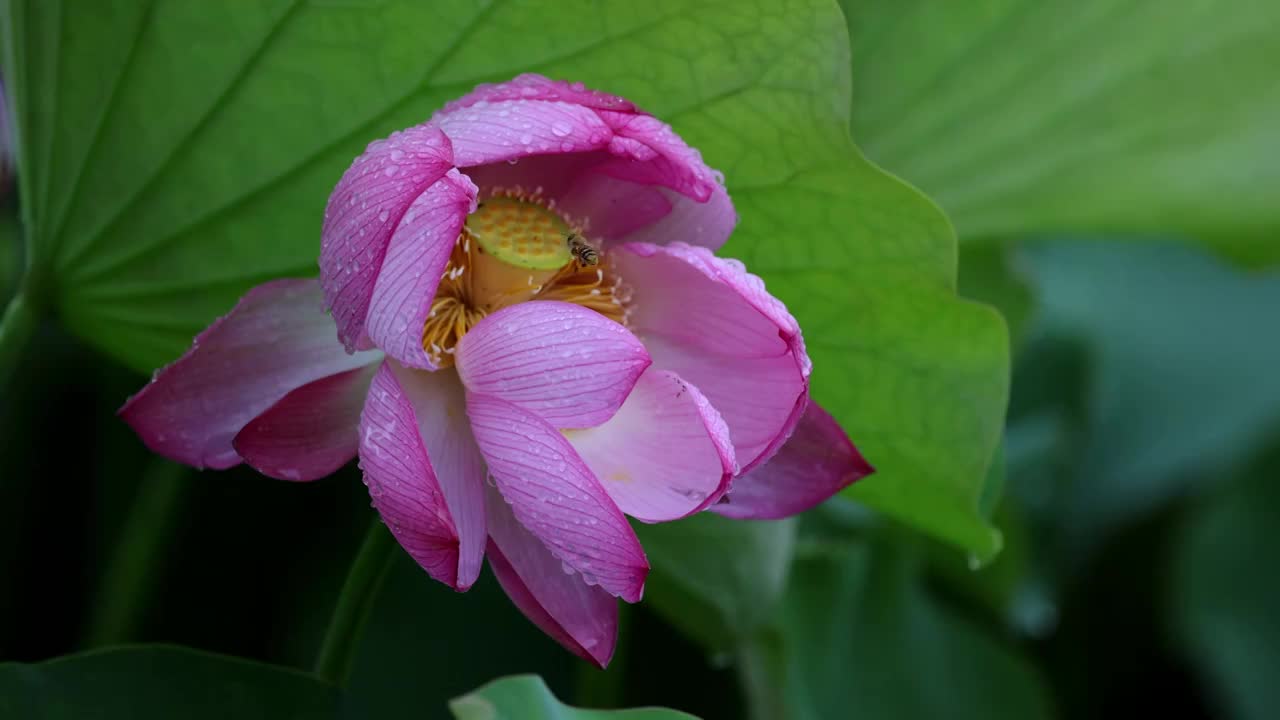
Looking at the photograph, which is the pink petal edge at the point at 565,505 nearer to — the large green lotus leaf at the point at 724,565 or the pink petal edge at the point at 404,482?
the pink petal edge at the point at 404,482

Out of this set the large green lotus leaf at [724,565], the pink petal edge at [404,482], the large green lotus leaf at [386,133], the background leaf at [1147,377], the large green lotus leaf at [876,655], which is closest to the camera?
the pink petal edge at [404,482]

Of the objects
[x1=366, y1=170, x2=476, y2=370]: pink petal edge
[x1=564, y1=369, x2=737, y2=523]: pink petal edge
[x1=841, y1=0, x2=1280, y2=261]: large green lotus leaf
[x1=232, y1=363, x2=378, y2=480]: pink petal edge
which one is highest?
[x1=366, y1=170, x2=476, y2=370]: pink petal edge

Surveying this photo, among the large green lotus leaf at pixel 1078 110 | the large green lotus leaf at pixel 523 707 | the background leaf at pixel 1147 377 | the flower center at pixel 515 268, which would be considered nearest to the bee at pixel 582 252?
the flower center at pixel 515 268

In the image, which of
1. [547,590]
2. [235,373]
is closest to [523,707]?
[547,590]

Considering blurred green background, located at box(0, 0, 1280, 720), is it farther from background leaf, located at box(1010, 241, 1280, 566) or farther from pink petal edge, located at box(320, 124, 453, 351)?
background leaf, located at box(1010, 241, 1280, 566)

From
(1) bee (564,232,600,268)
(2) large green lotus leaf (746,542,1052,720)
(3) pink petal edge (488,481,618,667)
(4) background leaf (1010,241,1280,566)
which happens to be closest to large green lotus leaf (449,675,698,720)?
(3) pink petal edge (488,481,618,667)

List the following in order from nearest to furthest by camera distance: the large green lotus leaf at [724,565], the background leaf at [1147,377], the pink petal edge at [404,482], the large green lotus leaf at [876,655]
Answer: the pink petal edge at [404,482] < the large green lotus leaf at [724,565] < the large green lotus leaf at [876,655] < the background leaf at [1147,377]

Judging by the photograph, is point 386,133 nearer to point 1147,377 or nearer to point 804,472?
point 804,472
